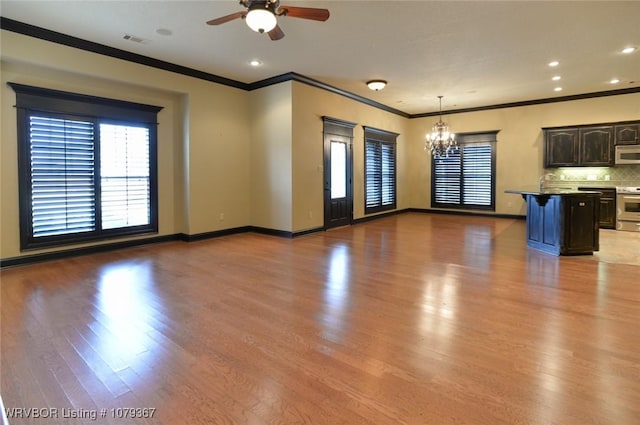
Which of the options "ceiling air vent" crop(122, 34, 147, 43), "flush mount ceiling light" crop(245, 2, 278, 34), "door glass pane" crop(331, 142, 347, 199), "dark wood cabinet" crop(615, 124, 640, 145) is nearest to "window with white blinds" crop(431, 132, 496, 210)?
"dark wood cabinet" crop(615, 124, 640, 145)

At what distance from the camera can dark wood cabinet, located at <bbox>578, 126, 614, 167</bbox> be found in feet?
26.3

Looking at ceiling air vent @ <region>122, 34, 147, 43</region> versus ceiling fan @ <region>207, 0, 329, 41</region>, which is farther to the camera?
ceiling air vent @ <region>122, 34, 147, 43</region>

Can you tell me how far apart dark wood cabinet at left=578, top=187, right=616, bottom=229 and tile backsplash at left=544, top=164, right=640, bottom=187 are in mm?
553

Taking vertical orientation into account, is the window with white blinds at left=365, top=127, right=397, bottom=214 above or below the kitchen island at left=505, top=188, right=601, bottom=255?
above

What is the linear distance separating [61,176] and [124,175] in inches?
35.7

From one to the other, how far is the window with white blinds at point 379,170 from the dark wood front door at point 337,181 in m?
0.92

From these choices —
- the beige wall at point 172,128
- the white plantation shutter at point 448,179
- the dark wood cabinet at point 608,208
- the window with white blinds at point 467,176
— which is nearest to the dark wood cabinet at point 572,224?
the dark wood cabinet at point 608,208

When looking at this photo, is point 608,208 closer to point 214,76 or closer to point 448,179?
point 448,179

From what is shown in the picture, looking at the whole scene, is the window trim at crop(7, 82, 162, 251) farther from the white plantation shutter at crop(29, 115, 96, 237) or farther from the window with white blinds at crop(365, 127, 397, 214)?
the window with white blinds at crop(365, 127, 397, 214)

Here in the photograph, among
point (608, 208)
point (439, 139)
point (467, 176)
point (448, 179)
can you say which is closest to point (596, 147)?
point (608, 208)

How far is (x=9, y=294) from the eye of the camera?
3.72 metres

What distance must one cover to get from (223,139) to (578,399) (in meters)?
6.60

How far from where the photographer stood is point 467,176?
33.8 ft

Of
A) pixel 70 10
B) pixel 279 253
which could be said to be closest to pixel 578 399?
pixel 279 253
